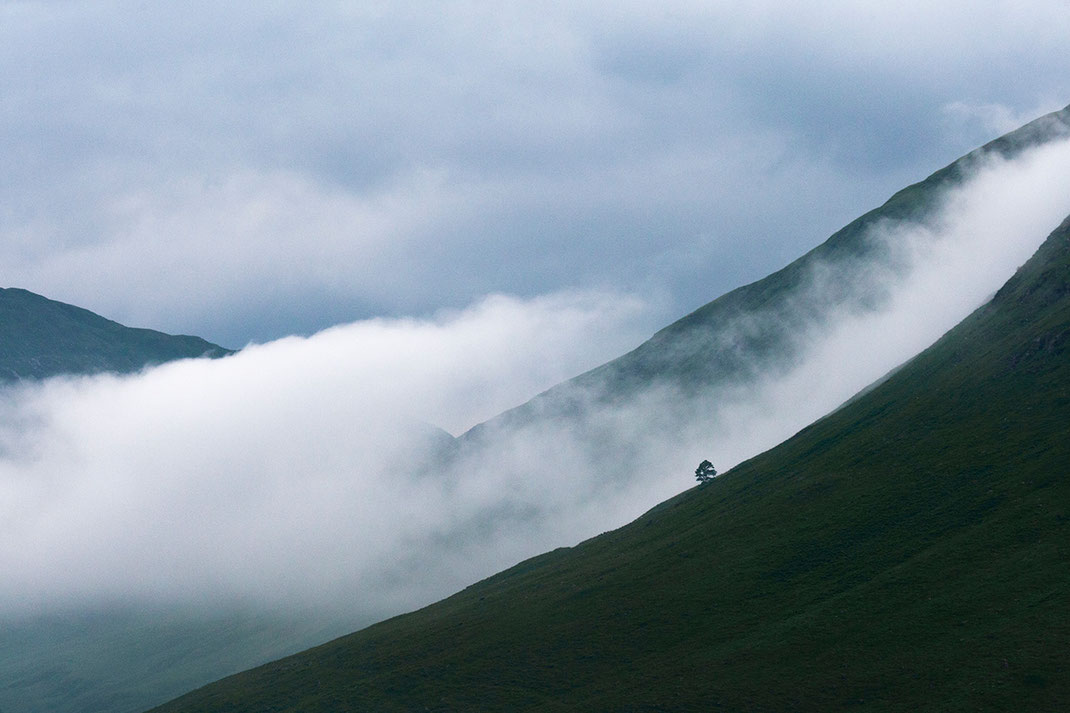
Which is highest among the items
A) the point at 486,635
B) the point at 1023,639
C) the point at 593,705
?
the point at 486,635

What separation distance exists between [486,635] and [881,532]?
203 feet

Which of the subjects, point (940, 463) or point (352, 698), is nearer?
point (352, 698)

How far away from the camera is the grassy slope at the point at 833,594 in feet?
291

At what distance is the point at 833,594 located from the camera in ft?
365

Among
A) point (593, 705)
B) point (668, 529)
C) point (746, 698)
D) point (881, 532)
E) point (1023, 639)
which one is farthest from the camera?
point (668, 529)

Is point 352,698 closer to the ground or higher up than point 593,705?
higher up

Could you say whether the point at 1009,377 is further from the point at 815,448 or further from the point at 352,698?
the point at 352,698

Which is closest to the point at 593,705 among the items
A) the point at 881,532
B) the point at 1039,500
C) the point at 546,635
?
the point at 546,635

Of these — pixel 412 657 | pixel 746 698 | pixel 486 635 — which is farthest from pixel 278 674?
pixel 746 698

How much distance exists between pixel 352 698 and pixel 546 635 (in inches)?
1165

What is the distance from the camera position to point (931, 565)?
107 meters

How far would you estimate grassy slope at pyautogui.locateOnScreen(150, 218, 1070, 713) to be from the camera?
8875cm

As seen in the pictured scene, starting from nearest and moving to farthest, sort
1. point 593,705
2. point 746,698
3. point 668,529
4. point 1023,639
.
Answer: point 1023,639, point 746,698, point 593,705, point 668,529

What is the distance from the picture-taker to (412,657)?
13675 centimetres
